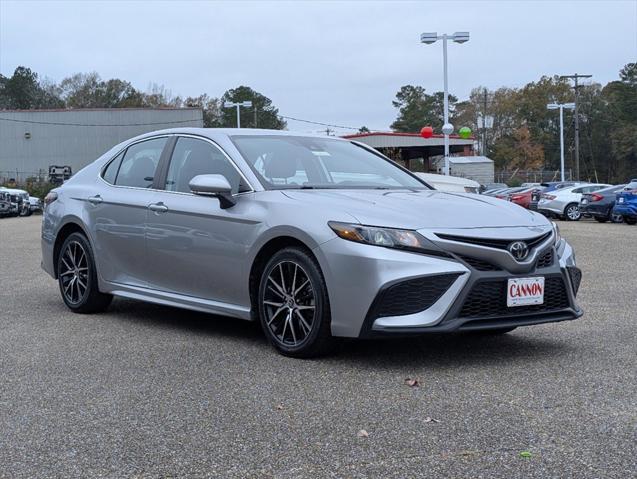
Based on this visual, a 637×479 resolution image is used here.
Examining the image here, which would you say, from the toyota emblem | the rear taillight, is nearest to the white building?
the rear taillight

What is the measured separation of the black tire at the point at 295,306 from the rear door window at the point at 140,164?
1.80m

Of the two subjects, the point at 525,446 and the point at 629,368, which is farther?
the point at 629,368

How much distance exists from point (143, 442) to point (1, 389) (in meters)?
1.43

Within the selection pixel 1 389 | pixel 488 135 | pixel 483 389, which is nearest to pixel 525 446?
pixel 483 389

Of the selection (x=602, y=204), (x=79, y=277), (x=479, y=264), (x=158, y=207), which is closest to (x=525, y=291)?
(x=479, y=264)

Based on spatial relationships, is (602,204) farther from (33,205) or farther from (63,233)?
(33,205)

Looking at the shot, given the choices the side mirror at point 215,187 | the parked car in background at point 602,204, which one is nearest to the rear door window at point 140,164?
the side mirror at point 215,187

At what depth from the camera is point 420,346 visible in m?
5.79

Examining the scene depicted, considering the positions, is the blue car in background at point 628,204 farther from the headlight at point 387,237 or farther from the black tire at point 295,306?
the headlight at point 387,237

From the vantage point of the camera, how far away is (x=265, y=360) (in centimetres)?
539

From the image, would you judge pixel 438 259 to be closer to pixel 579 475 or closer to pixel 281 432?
pixel 281 432

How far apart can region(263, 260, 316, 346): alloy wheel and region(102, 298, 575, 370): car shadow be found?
0.20 metres

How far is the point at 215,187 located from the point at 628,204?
21407 mm

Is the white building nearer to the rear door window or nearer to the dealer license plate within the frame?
the rear door window
